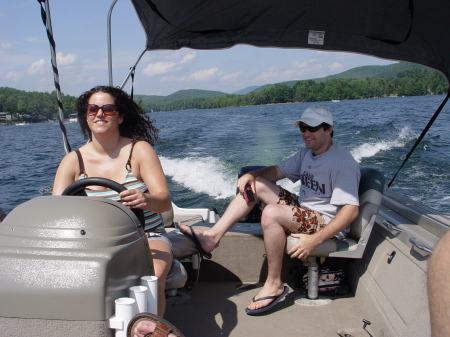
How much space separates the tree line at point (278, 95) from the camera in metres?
27.9

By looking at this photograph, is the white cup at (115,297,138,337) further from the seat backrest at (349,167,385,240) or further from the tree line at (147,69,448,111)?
the tree line at (147,69,448,111)

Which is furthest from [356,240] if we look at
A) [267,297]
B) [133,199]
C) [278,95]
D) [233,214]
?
[278,95]

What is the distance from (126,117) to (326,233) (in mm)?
1313

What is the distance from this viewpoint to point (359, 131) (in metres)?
13.5

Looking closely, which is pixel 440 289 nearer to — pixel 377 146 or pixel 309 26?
pixel 309 26

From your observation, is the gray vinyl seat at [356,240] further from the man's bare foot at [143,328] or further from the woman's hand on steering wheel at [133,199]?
the man's bare foot at [143,328]

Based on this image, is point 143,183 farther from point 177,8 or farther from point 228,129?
point 228,129

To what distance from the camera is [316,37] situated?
3543mm

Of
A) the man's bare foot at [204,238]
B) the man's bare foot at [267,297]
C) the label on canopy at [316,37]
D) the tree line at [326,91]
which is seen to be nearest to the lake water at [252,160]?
the label on canopy at [316,37]

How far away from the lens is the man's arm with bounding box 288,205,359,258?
2.62m

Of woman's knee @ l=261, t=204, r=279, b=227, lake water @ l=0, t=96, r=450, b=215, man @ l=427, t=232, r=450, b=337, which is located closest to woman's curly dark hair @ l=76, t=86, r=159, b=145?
woman's knee @ l=261, t=204, r=279, b=227

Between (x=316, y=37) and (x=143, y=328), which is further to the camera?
(x=316, y=37)

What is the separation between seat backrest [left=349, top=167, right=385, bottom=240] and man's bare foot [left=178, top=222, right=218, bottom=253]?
0.86 metres

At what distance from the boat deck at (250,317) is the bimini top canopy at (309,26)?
1.82 meters
